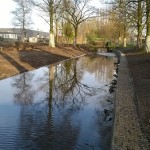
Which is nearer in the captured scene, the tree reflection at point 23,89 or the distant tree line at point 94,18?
the tree reflection at point 23,89

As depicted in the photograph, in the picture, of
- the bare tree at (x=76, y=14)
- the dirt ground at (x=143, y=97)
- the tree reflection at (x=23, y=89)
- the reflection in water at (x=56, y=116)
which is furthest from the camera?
the bare tree at (x=76, y=14)

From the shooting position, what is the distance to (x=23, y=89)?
18344 millimetres

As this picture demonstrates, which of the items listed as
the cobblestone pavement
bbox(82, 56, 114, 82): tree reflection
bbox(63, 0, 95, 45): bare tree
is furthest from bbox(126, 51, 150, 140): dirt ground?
bbox(63, 0, 95, 45): bare tree

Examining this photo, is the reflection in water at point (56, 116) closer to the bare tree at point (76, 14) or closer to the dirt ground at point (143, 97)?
the dirt ground at point (143, 97)

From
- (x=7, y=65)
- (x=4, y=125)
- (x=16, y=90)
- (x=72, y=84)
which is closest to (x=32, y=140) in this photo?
(x=4, y=125)

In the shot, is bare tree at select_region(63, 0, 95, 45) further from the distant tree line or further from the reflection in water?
the reflection in water

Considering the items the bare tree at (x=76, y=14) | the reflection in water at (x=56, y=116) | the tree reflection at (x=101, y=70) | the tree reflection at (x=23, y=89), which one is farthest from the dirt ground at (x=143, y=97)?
the bare tree at (x=76, y=14)

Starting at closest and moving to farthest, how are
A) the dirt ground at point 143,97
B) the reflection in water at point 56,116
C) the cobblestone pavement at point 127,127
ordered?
the cobblestone pavement at point 127,127
the reflection in water at point 56,116
the dirt ground at point 143,97

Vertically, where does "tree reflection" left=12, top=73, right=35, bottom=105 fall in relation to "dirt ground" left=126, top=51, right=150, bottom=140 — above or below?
below

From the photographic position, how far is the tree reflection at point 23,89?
15.2 meters

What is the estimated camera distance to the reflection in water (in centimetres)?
961

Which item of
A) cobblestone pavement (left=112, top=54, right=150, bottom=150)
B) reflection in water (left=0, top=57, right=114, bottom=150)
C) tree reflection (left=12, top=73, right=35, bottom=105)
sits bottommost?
reflection in water (left=0, top=57, right=114, bottom=150)

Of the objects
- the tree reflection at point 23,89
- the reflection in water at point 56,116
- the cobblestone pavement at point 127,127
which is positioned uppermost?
the cobblestone pavement at point 127,127

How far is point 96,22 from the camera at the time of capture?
339ft
